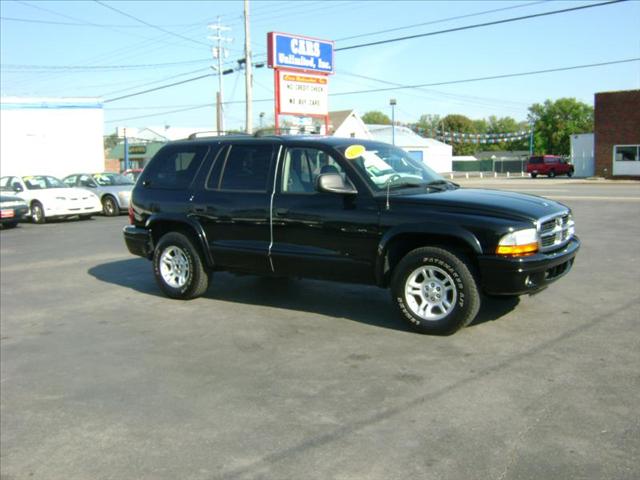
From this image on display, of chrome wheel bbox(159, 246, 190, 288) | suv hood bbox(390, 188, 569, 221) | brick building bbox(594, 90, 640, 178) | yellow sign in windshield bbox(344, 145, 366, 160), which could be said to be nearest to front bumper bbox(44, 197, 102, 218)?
chrome wheel bbox(159, 246, 190, 288)

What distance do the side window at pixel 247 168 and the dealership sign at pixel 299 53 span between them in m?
19.4

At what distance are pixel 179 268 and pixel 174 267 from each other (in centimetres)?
8

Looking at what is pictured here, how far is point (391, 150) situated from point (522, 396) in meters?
3.33

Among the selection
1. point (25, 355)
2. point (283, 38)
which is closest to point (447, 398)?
point (25, 355)

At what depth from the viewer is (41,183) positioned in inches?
816

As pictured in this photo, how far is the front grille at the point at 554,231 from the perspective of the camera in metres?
5.75

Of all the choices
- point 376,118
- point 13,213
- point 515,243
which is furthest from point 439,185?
point 376,118

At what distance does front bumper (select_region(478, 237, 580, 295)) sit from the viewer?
5.50 metres

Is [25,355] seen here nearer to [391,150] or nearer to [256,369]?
[256,369]

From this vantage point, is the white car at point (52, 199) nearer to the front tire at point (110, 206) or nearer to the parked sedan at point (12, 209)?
the front tire at point (110, 206)

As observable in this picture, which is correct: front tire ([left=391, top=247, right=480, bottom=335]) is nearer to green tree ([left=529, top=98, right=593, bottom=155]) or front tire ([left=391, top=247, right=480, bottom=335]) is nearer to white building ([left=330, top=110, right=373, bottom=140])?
white building ([left=330, top=110, right=373, bottom=140])

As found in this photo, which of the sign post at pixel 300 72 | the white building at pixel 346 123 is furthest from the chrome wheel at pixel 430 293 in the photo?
the white building at pixel 346 123

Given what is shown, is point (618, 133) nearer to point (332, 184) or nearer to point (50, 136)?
point (50, 136)

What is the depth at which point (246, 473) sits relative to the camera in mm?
3535
